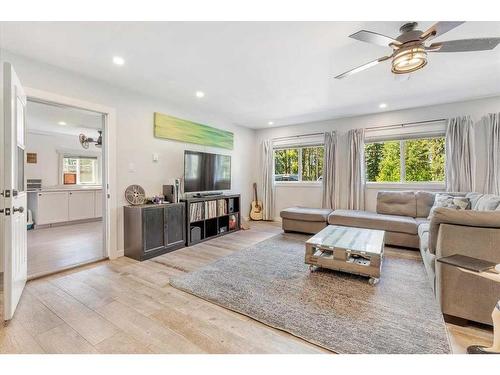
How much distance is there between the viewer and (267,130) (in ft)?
19.2

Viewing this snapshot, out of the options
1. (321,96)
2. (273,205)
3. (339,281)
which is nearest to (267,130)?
(273,205)

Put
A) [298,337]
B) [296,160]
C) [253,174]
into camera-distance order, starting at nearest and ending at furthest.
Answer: [298,337] → [296,160] → [253,174]

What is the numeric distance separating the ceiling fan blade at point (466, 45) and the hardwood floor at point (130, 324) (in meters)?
2.06

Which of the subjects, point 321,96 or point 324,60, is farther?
point 321,96

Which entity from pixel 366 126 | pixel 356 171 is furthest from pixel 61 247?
pixel 366 126

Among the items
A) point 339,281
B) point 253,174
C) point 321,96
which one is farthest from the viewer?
point 253,174

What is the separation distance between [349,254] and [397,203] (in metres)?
2.27

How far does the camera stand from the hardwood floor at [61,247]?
2.79 m

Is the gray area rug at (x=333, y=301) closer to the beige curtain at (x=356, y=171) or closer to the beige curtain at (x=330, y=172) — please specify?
the beige curtain at (x=356, y=171)

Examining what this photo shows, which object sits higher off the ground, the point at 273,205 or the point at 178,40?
the point at 178,40

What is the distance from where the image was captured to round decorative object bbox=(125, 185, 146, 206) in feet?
10.6

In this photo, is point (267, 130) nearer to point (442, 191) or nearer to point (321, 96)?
point (321, 96)

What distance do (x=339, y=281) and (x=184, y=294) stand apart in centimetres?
152

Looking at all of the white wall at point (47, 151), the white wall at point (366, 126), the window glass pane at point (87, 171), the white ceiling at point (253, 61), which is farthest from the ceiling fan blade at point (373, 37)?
the window glass pane at point (87, 171)
